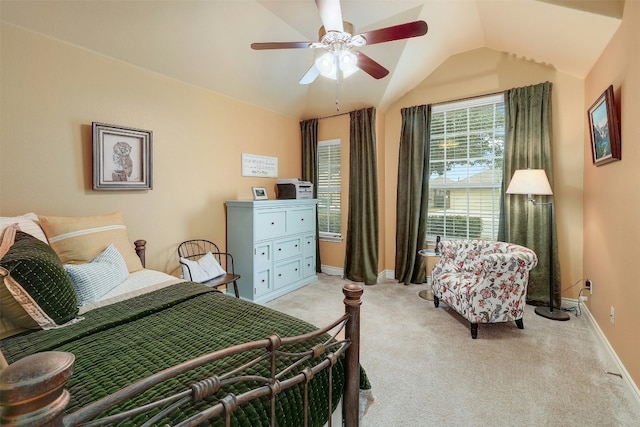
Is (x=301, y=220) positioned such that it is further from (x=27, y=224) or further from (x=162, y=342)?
(x=162, y=342)

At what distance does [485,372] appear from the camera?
2127 mm

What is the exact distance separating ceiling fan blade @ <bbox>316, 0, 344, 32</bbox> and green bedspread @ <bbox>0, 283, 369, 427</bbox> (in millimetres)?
1785

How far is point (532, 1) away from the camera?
2348mm

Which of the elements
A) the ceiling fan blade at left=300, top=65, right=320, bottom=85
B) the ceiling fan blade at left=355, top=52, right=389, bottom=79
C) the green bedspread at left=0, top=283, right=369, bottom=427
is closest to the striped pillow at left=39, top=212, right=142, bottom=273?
the green bedspread at left=0, top=283, right=369, bottom=427

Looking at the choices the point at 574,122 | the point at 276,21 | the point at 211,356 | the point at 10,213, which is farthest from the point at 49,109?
the point at 574,122

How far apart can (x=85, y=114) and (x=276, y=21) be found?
6.56 ft

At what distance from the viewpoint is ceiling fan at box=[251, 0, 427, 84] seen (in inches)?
72.6

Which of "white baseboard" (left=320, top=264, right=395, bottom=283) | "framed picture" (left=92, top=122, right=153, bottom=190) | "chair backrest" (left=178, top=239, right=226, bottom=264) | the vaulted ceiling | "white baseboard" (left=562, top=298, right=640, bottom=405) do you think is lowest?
"white baseboard" (left=562, top=298, right=640, bottom=405)

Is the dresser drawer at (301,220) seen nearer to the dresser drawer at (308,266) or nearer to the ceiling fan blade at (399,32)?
the dresser drawer at (308,266)

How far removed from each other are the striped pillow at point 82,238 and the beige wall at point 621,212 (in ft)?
11.8

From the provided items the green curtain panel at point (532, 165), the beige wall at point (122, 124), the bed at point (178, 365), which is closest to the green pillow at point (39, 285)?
the bed at point (178, 365)

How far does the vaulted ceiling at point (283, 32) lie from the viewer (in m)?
2.31

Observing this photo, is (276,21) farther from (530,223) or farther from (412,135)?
(530,223)

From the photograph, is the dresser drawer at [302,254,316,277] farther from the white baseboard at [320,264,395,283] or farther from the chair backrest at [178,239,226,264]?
the chair backrest at [178,239,226,264]
